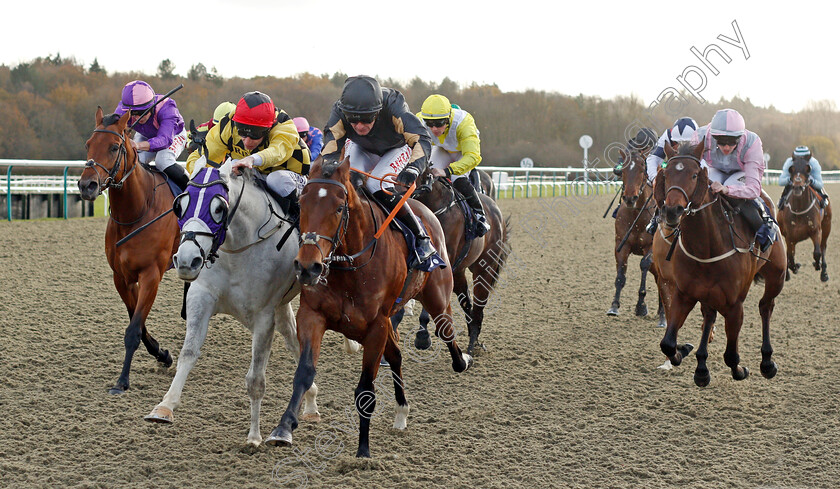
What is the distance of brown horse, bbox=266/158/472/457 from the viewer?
3434 mm

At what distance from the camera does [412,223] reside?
4387 millimetres

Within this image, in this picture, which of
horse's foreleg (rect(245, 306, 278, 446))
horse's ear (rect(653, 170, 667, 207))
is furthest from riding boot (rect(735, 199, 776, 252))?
horse's foreleg (rect(245, 306, 278, 446))

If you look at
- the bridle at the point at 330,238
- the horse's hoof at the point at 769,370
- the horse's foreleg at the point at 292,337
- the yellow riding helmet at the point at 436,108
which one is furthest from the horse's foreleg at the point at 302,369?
the horse's hoof at the point at 769,370

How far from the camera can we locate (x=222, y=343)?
654 cm

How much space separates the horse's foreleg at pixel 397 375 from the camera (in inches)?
172

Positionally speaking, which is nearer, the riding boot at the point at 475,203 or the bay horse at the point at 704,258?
the bay horse at the point at 704,258

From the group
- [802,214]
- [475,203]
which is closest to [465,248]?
[475,203]

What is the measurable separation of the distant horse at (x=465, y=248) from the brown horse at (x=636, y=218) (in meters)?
1.42

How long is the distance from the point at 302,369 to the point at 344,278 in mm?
497

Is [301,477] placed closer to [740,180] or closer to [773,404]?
[773,404]

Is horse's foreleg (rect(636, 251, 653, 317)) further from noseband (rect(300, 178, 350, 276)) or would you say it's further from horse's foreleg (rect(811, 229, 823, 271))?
noseband (rect(300, 178, 350, 276))

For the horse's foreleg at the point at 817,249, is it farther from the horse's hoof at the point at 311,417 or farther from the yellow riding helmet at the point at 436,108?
the horse's hoof at the point at 311,417

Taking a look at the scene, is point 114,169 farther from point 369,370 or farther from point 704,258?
point 704,258

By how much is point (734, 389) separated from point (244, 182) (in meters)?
3.75
